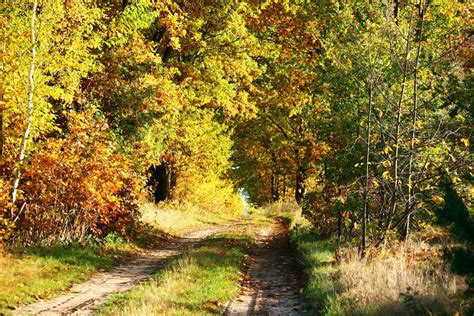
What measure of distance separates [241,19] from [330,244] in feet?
32.1

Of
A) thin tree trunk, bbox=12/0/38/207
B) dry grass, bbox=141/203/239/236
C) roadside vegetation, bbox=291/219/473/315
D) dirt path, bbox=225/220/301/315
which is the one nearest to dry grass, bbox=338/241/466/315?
roadside vegetation, bbox=291/219/473/315

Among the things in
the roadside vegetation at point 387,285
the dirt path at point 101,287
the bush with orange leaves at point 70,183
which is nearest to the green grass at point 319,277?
the roadside vegetation at point 387,285

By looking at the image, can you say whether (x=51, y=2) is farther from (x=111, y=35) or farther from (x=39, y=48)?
(x=111, y=35)

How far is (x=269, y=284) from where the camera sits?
12.5m

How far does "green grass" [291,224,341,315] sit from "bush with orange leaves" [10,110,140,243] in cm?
604

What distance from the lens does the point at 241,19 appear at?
2012 centimetres

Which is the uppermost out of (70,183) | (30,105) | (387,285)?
(30,105)

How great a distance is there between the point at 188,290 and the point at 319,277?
3.00 meters

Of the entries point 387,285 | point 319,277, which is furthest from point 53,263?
point 387,285

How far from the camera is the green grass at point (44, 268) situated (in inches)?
394

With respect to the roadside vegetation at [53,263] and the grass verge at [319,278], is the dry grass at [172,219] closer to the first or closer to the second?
the roadside vegetation at [53,263]

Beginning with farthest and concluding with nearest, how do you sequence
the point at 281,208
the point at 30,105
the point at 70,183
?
1. the point at 281,208
2. the point at 70,183
3. the point at 30,105

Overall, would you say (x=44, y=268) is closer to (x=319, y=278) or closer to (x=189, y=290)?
(x=189, y=290)

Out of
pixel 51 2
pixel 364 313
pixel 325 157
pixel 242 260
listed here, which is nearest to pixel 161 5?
pixel 51 2
